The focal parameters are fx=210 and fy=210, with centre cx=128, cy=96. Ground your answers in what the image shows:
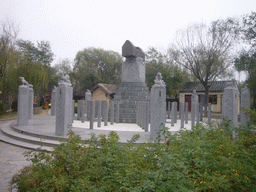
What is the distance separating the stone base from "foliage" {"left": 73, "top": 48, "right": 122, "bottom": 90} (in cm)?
2040

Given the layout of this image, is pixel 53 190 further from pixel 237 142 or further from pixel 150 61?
pixel 150 61

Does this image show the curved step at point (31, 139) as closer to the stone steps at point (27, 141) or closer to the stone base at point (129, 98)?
the stone steps at point (27, 141)

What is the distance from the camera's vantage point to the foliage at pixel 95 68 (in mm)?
34281

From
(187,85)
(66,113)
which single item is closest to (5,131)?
(66,113)

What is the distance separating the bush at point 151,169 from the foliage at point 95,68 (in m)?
30.9

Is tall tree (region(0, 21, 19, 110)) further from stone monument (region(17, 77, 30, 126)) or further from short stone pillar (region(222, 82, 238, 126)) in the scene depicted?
short stone pillar (region(222, 82, 238, 126))

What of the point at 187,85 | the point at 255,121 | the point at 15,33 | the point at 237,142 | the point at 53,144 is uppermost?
the point at 15,33

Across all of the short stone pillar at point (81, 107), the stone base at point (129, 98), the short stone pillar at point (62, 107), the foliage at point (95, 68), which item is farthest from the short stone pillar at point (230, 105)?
the foliage at point (95, 68)

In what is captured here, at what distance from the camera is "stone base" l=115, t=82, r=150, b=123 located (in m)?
13.4

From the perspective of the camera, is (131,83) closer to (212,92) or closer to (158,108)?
(158,108)

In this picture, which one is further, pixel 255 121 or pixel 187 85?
pixel 187 85

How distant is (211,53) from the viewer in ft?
68.3

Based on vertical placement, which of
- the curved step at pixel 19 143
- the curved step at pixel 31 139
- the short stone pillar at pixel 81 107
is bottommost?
the curved step at pixel 19 143

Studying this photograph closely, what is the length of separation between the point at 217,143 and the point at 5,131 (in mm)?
9724
